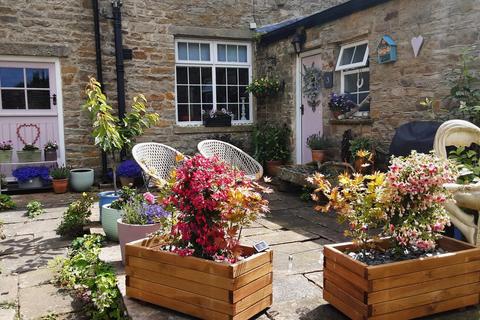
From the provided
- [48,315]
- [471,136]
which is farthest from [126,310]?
[471,136]

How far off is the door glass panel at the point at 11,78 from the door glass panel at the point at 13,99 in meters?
0.10

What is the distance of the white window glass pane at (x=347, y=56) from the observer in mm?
6351

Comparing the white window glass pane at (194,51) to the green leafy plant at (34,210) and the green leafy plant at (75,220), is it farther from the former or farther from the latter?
the green leafy plant at (75,220)

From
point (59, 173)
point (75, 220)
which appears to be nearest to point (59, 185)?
point (59, 173)

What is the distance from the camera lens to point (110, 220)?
3.97 meters

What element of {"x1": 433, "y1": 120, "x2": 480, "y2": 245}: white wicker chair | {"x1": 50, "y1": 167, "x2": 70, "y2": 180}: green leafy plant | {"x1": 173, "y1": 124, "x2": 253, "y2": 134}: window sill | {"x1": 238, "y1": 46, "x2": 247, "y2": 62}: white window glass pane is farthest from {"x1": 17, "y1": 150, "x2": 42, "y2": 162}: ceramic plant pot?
{"x1": 433, "y1": 120, "x2": 480, "y2": 245}: white wicker chair

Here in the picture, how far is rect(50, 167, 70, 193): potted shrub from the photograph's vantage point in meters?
6.89

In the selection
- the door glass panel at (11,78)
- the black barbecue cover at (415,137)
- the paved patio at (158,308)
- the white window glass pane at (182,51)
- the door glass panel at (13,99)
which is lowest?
the paved patio at (158,308)

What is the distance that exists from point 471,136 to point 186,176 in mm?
2243

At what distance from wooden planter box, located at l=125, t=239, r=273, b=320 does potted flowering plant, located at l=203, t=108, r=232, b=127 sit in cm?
581

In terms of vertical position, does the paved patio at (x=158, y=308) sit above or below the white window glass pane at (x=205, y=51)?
below

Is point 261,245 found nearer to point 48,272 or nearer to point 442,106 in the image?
point 48,272

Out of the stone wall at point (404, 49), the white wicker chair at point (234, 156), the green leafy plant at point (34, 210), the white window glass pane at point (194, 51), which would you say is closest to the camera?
the stone wall at point (404, 49)

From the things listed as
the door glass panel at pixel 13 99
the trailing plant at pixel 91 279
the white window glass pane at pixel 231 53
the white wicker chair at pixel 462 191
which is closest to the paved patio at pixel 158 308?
the trailing plant at pixel 91 279
